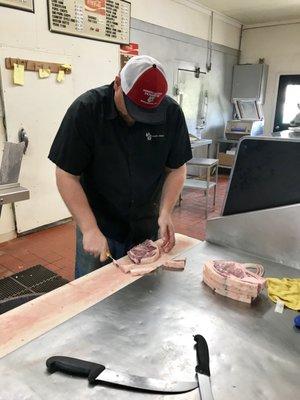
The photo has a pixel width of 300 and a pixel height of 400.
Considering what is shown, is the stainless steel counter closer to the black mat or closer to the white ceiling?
the black mat

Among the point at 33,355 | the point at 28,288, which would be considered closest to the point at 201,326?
the point at 33,355

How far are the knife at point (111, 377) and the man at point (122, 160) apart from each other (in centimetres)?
46

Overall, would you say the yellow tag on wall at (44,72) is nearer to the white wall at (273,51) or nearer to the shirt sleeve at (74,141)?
the shirt sleeve at (74,141)

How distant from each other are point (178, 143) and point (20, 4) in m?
2.18

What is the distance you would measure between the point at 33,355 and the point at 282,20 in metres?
6.54

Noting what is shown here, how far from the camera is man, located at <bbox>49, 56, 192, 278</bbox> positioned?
1111mm

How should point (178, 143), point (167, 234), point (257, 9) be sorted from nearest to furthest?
1. point (167, 234)
2. point (178, 143)
3. point (257, 9)

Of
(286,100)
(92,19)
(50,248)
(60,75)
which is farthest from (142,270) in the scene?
(286,100)

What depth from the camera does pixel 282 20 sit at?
5.70 m

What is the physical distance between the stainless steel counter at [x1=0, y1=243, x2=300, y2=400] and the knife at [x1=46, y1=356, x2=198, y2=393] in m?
0.01

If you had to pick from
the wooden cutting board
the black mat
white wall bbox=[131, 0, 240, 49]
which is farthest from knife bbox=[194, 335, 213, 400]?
white wall bbox=[131, 0, 240, 49]

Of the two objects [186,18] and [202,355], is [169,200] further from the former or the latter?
[186,18]

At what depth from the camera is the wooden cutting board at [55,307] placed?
757mm

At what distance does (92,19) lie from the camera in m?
3.28
